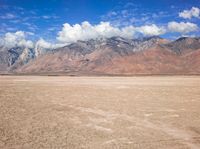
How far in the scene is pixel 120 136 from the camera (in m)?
11.9

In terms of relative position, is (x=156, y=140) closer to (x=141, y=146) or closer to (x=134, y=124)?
(x=141, y=146)

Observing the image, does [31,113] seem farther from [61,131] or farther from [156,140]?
[156,140]

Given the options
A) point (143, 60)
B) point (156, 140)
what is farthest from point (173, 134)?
point (143, 60)

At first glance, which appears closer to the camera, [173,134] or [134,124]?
[173,134]

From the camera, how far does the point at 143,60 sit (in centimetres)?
17538

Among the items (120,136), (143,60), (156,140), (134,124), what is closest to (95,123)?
(134,124)

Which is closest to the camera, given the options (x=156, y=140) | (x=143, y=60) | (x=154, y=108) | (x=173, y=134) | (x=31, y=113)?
(x=156, y=140)

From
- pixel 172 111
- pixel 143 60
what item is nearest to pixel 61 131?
pixel 172 111

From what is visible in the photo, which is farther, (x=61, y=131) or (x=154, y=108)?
(x=154, y=108)

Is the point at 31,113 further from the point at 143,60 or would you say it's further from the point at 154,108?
the point at 143,60

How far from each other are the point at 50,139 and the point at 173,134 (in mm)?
5674

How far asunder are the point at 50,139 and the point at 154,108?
1062 centimetres

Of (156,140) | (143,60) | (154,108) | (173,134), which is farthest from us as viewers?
(143,60)

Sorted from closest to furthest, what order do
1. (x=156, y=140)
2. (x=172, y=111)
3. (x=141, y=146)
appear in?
1. (x=141, y=146)
2. (x=156, y=140)
3. (x=172, y=111)
